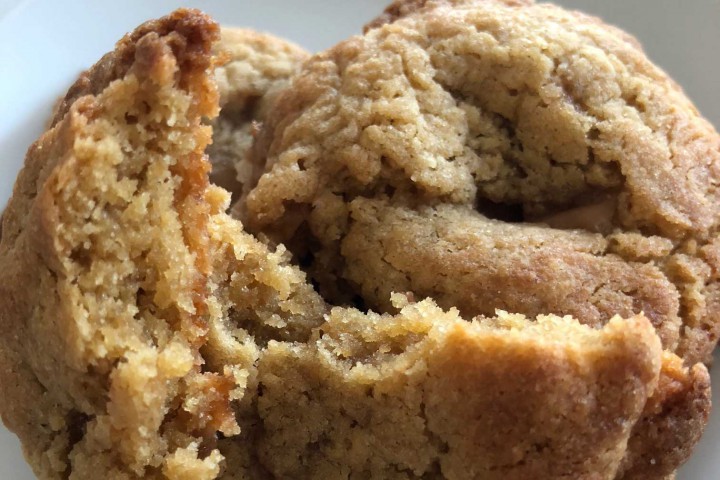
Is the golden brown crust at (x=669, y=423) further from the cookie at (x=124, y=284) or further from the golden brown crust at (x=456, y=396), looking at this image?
the cookie at (x=124, y=284)

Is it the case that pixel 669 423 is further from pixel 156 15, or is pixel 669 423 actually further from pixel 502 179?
pixel 156 15

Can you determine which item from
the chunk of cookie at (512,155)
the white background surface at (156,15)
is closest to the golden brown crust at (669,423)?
the chunk of cookie at (512,155)

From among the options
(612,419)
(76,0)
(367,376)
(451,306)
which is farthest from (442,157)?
(76,0)

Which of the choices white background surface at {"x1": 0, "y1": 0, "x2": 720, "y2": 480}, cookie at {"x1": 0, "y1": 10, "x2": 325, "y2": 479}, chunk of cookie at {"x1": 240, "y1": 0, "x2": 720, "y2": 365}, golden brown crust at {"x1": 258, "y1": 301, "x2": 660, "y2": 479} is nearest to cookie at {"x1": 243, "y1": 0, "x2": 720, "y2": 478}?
chunk of cookie at {"x1": 240, "y1": 0, "x2": 720, "y2": 365}

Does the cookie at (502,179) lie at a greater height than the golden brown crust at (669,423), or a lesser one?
greater

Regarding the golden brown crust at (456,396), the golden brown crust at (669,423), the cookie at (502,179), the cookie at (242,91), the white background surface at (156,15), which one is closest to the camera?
the golden brown crust at (456,396)

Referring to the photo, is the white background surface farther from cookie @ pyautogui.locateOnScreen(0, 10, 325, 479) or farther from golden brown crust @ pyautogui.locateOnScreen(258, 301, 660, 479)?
golden brown crust @ pyautogui.locateOnScreen(258, 301, 660, 479)

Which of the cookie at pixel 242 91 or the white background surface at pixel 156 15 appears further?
the white background surface at pixel 156 15
